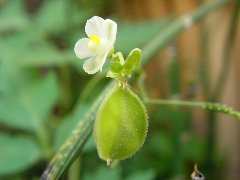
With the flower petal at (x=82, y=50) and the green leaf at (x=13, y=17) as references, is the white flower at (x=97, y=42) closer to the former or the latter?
the flower petal at (x=82, y=50)

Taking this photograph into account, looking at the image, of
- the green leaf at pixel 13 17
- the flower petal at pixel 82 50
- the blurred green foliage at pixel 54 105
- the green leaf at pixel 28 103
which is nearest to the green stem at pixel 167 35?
the blurred green foliage at pixel 54 105

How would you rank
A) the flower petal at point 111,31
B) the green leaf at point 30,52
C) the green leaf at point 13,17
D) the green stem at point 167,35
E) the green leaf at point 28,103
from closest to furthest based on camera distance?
the flower petal at point 111,31
the green stem at point 167,35
the green leaf at point 28,103
the green leaf at point 30,52
the green leaf at point 13,17

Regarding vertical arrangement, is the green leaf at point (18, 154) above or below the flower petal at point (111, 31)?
below

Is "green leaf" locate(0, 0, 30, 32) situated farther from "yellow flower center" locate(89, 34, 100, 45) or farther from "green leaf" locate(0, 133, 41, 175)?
"yellow flower center" locate(89, 34, 100, 45)

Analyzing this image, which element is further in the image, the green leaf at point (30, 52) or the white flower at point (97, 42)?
the green leaf at point (30, 52)

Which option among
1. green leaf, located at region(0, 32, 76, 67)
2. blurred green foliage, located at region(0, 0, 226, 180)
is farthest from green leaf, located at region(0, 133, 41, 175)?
green leaf, located at region(0, 32, 76, 67)

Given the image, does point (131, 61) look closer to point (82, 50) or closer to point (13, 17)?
point (82, 50)

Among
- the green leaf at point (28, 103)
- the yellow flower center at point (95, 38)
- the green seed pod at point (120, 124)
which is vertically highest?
the yellow flower center at point (95, 38)
